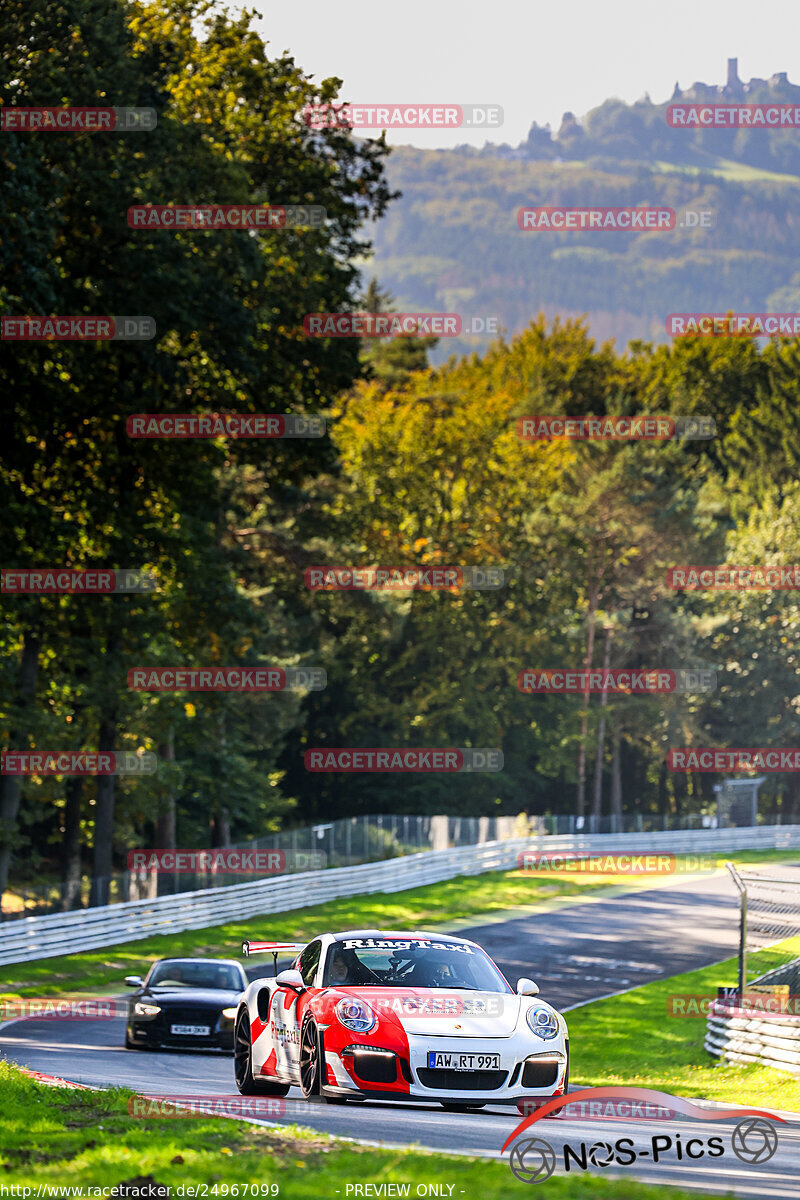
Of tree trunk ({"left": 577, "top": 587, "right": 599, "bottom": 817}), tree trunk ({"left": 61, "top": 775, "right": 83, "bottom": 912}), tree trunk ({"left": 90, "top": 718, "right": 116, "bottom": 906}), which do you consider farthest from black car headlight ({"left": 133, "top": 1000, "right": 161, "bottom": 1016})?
tree trunk ({"left": 577, "top": 587, "right": 599, "bottom": 817})

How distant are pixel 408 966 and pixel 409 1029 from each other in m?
1.17

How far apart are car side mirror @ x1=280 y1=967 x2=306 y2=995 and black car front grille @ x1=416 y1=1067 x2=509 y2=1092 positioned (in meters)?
1.53

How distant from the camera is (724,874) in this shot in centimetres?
4875

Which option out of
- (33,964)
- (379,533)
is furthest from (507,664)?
(33,964)

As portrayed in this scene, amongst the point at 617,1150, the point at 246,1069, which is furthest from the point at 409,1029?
the point at 246,1069

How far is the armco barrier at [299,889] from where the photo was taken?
→ 29614 millimetres

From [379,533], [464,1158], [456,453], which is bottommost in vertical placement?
[464,1158]

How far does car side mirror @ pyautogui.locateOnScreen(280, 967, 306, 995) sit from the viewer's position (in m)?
10.7

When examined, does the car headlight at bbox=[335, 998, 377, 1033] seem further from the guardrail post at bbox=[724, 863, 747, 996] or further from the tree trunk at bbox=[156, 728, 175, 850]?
the tree trunk at bbox=[156, 728, 175, 850]

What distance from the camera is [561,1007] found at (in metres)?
24.7

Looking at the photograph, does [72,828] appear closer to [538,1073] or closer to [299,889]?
[299,889]

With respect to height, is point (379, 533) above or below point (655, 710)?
above

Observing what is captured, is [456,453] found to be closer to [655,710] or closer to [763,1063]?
[655,710]

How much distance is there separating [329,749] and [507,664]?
9975 millimetres
